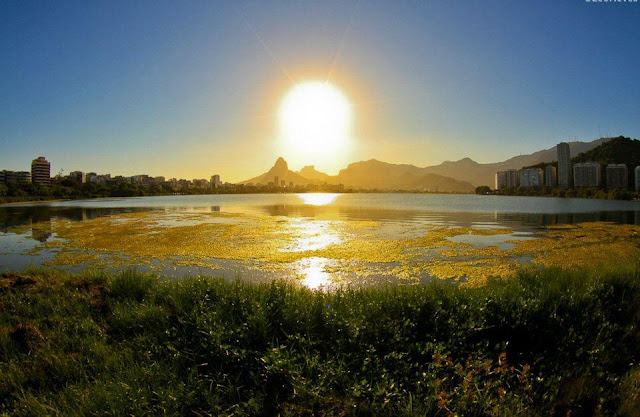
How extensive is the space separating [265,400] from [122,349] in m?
2.96

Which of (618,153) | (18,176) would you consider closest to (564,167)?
(618,153)

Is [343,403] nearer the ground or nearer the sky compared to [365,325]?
nearer the ground

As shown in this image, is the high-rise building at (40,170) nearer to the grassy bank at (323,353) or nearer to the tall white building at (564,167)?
the grassy bank at (323,353)

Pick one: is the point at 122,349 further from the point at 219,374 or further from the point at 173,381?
the point at 219,374

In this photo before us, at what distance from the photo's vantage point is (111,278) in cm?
945

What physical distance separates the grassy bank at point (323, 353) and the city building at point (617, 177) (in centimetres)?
15021

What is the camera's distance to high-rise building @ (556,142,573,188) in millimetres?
151125

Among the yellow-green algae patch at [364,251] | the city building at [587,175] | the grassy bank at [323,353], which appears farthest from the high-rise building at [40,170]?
the city building at [587,175]

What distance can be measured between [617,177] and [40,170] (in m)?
265

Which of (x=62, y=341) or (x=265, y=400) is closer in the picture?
(x=265, y=400)

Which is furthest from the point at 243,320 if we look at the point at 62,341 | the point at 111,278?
the point at 111,278

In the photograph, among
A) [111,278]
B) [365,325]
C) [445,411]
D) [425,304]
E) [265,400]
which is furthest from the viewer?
[111,278]

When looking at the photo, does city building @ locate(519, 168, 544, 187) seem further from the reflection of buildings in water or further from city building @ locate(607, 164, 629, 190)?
the reflection of buildings in water

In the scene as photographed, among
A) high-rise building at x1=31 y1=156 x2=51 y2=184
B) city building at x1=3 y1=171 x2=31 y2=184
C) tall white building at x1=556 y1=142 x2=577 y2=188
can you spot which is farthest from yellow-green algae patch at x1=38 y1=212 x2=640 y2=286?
city building at x1=3 y1=171 x2=31 y2=184
